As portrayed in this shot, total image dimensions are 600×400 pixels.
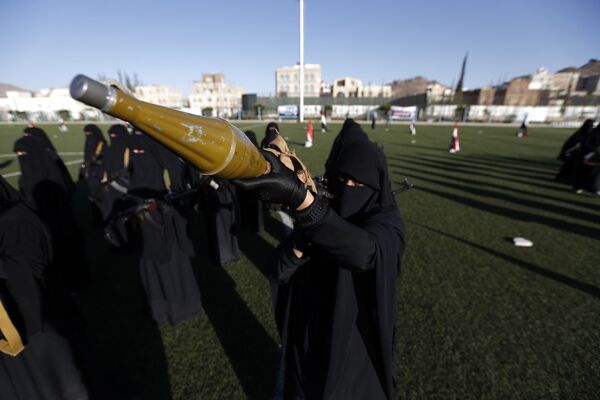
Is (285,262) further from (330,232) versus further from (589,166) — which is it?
(589,166)

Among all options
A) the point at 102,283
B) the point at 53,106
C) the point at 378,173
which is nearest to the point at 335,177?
the point at 378,173

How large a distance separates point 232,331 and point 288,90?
322ft

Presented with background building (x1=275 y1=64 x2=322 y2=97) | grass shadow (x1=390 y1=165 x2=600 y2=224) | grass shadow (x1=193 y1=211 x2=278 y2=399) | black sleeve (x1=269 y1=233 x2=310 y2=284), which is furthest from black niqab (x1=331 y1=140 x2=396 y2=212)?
background building (x1=275 y1=64 x2=322 y2=97)

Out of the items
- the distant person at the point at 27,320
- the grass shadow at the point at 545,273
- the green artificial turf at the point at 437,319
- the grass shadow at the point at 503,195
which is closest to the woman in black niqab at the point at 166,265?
the green artificial turf at the point at 437,319

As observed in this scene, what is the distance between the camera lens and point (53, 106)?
2509 inches

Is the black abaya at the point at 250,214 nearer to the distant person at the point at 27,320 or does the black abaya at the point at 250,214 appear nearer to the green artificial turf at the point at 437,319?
the green artificial turf at the point at 437,319

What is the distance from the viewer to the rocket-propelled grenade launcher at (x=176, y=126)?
674 millimetres

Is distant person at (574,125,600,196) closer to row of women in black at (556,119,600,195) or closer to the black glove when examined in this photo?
row of women in black at (556,119,600,195)

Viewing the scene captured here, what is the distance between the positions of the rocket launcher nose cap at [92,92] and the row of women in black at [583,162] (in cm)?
1164

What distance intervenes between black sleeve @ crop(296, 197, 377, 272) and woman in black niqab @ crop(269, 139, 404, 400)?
0.24 metres

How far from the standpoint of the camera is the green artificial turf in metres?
2.74

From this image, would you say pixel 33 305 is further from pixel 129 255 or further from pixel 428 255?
pixel 428 255

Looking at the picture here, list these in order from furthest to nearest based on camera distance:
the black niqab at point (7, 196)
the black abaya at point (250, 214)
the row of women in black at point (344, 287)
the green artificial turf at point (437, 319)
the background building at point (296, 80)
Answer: the background building at point (296, 80) → the black abaya at point (250, 214) → the green artificial turf at point (437, 319) → the black niqab at point (7, 196) → the row of women in black at point (344, 287)

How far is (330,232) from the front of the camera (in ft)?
3.32
